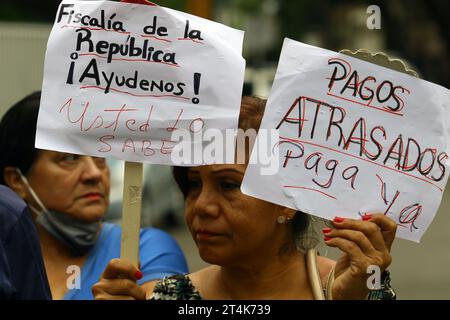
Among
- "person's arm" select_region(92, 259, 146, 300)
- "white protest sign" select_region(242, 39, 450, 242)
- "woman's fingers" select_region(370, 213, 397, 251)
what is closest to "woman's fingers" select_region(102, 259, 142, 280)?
"person's arm" select_region(92, 259, 146, 300)

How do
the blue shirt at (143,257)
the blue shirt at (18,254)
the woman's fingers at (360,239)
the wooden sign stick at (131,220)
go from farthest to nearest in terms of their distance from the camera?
the blue shirt at (143,257)
the wooden sign stick at (131,220)
the woman's fingers at (360,239)
the blue shirt at (18,254)

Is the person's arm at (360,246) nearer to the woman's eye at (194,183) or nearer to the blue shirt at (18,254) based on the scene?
the woman's eye at (194,183)

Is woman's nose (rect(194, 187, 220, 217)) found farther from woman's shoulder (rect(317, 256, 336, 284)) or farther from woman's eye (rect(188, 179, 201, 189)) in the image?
woman's shoulder (rect(317, 256, 336, 284))

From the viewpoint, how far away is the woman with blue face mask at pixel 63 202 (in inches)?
188

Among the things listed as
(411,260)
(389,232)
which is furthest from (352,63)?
(411,260)

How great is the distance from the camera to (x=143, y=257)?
4.73m

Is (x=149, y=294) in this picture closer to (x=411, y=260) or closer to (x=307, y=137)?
(x=307, y=137)

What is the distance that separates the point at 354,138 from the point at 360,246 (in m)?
0.37

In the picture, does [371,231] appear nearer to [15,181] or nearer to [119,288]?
[119,288]

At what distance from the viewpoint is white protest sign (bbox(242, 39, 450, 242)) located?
11.7 ft

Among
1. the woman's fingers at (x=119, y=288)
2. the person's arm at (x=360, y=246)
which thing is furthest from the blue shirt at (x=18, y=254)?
the person's arm at (x=360, y=246)

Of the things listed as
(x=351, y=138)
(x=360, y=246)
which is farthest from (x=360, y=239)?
(x=351, y=138)

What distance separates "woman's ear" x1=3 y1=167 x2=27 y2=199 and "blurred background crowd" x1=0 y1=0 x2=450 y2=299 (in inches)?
43.5

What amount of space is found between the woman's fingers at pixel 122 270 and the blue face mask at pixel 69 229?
4.28ft
